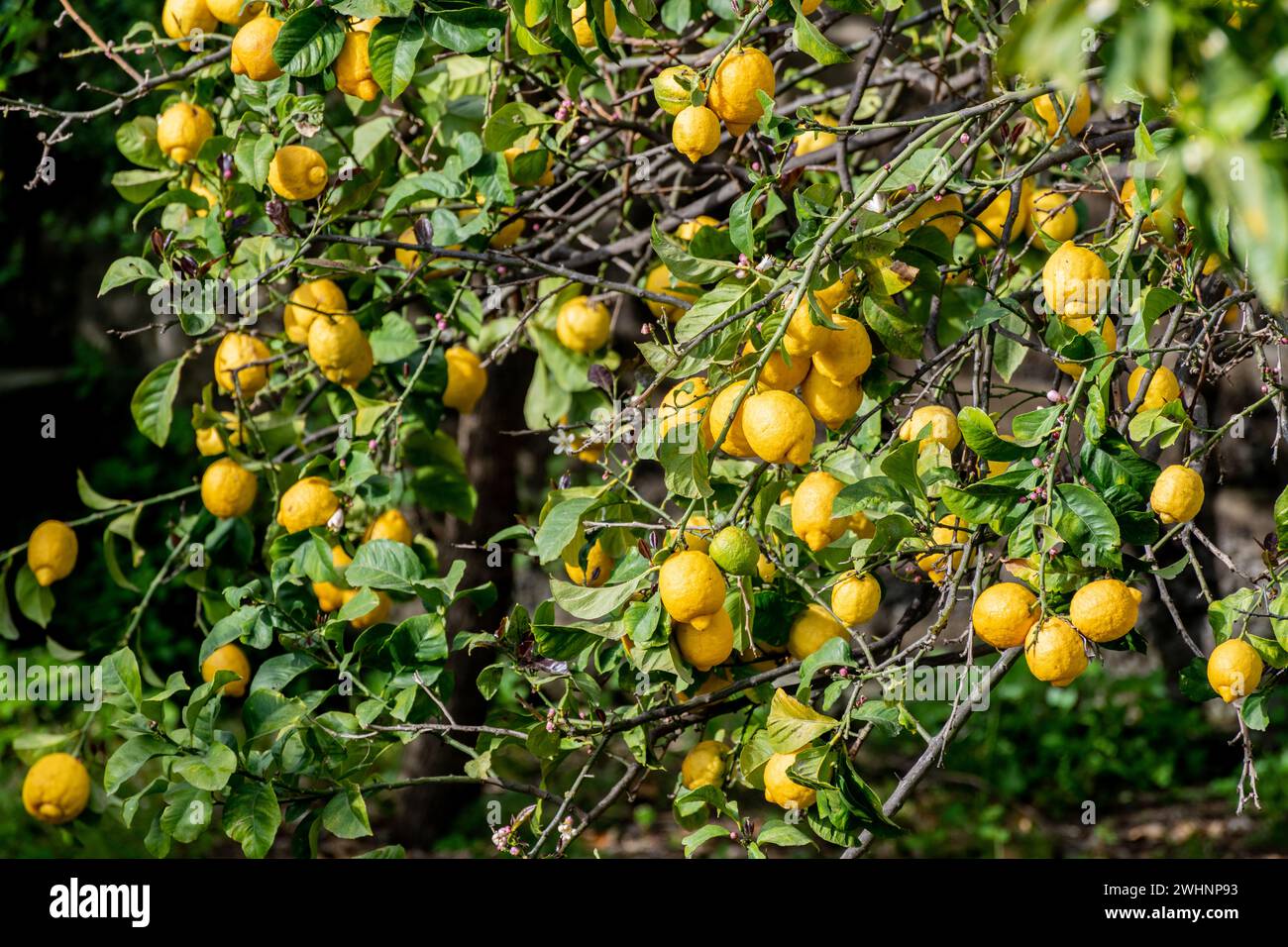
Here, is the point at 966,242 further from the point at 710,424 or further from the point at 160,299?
the point at 160,299

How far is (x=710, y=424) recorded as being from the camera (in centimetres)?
122

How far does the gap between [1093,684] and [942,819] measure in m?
0.94

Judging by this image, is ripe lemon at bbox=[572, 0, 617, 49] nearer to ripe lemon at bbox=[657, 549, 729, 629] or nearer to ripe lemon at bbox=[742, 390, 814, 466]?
ripe lemon at bbox=[742, 390, 814, 466]

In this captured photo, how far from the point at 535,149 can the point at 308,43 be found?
0.34 m

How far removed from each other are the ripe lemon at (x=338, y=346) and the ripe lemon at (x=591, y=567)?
45cm

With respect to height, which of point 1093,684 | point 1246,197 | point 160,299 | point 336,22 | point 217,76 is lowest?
point 1093,684

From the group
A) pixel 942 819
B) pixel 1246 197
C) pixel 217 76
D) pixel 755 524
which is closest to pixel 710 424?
pixel 755 524

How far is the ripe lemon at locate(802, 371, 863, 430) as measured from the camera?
4.12 feet

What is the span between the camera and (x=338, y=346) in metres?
1.61

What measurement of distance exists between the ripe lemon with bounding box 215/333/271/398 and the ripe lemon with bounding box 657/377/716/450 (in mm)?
748

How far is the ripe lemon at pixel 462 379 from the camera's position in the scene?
180 centimetres

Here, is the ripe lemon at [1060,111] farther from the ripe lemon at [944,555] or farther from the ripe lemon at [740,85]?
the ripe lemon at [944,555]

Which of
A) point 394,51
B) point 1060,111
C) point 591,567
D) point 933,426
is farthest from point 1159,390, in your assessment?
point 394,51

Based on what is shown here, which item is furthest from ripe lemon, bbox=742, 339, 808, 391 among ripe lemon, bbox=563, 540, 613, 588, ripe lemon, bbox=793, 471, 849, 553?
ripe lemon, bbox=563, 540, 613, 588
